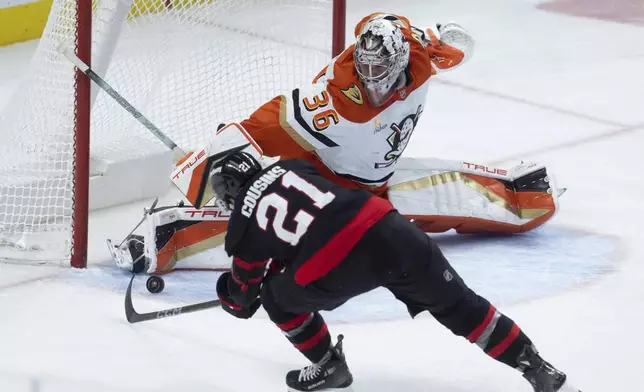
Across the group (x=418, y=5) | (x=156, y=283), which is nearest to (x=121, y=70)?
(x=156, y=283)

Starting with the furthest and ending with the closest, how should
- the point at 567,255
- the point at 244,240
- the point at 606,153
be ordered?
the point at 606,153
the point at 567,255
the point at 244,240

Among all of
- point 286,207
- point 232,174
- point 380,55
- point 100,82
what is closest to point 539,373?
point 286,207

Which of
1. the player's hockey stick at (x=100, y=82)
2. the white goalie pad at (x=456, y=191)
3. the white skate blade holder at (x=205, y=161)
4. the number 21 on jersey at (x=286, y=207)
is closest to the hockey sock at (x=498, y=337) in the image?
the number 21 on jersey at (x=286, y=207)

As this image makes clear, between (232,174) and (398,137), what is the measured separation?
0.78 metres

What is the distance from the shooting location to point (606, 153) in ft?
14.3

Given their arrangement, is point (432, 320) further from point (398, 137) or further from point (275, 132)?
point (275, 132)

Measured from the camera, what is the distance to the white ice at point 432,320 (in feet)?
9.02

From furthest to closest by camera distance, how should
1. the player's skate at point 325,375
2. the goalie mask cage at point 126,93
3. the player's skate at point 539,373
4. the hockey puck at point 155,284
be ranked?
1. the goalie mask cage at point 126,93
2. the hockey puck at point 155,284
3. the player's skate at point 325,375
4. the player's skate at point 539,373

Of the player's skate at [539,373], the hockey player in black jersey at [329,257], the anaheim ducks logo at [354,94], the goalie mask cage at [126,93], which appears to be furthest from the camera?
the goalie mask cage at [126,93]

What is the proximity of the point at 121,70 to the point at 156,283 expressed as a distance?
810 millimetres

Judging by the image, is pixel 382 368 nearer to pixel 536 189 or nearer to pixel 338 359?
pixel 338 359

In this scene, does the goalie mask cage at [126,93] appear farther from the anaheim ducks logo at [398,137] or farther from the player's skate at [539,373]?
the player's skate at [539,373]

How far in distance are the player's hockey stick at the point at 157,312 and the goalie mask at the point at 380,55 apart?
0.64 metres

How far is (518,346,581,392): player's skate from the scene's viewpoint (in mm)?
2410
